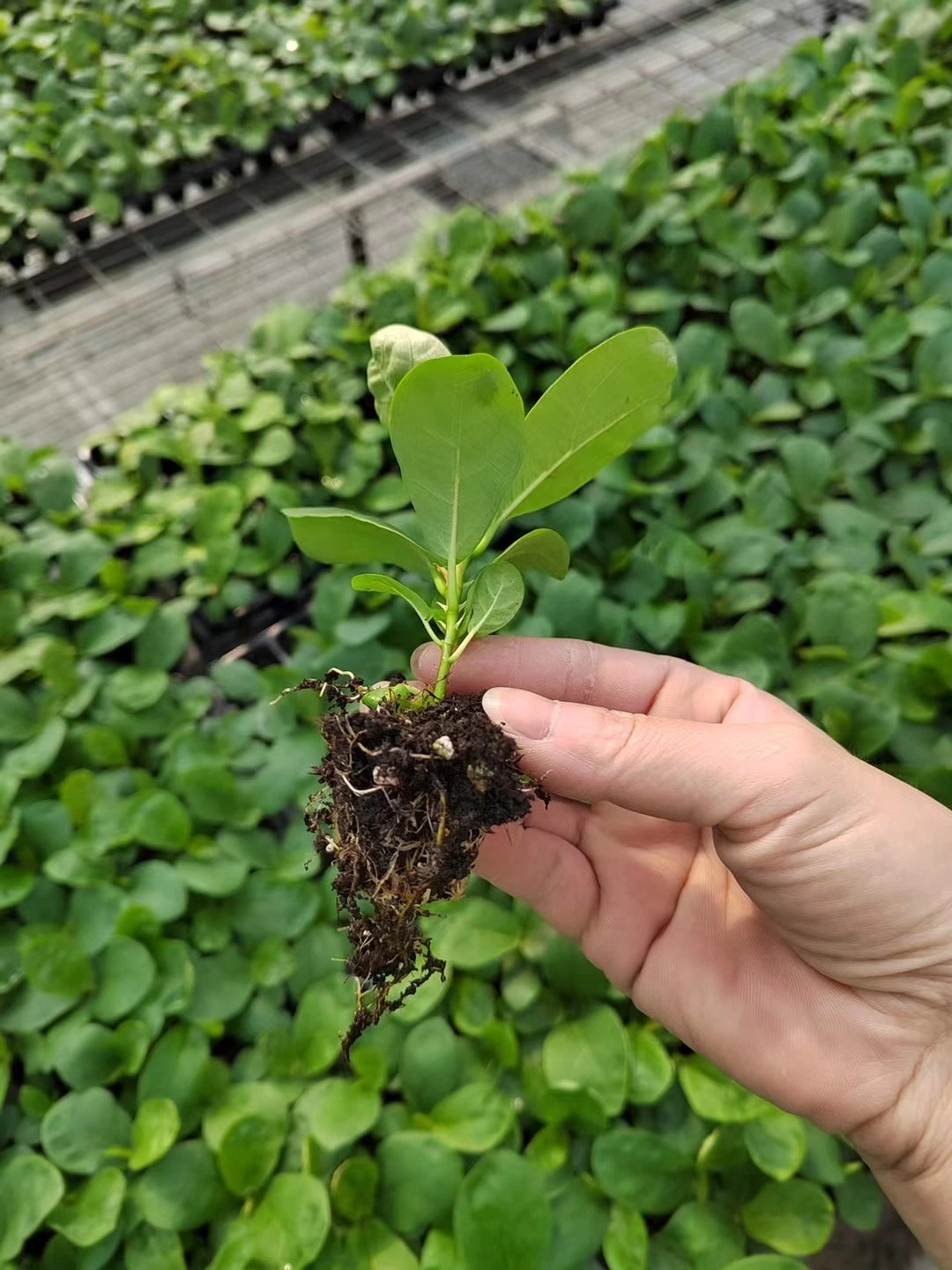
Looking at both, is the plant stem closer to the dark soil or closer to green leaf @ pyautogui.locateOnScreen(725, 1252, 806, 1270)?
the dark soil

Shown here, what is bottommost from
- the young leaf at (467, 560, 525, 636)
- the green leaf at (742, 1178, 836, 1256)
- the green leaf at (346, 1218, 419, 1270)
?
the green leaf at (742, 1178, 836, 1256)

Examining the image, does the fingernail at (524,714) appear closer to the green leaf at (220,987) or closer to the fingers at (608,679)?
the fingers at (608,679)

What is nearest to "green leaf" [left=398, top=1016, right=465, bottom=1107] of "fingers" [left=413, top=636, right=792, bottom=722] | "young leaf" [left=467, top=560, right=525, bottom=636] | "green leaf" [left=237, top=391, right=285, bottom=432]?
"fingers" [left=413, top=636, right=792, bottom=722]

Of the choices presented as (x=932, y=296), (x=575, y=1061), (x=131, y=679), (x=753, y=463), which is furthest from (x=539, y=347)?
(x=575, y=1061)

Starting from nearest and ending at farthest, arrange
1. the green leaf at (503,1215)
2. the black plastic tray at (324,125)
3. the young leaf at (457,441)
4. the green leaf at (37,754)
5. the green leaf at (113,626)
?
1. the young leaf at (457,441)
2. the green leaf at (503,1215)
3. the green leaf at (37,754)
4. the green leaf at (113,626)
5. the black plastic tray at (324,125)

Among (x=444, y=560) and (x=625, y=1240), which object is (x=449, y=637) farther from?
(x=625, y=1240)

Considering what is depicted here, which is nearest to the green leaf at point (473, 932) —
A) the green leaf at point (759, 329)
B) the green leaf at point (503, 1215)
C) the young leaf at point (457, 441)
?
the green leaf at point (503, 1215)

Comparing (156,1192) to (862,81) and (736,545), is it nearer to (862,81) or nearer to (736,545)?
(736,545)
